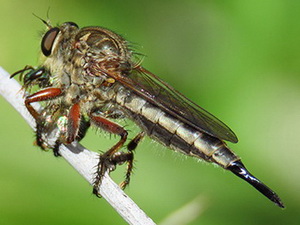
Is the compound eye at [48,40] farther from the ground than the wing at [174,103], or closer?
closer

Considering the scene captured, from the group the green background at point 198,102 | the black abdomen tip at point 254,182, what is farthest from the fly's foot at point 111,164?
the black abdomen tip at point 254,182

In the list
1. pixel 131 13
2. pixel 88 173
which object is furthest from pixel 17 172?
pixel 131 13

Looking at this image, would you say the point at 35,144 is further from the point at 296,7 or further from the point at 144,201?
the point at 296,7

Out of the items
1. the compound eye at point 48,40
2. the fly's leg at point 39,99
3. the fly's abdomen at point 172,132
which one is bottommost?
the fly's leg at point 39,99

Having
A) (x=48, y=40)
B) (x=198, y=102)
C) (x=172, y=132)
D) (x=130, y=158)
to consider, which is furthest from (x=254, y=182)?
(x=48, y=40)

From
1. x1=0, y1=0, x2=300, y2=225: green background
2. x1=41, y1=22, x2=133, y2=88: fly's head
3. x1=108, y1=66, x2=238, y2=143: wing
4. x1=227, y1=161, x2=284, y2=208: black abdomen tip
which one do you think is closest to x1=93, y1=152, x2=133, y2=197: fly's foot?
x1=0, y1=0, x2=300, y2=225: green background

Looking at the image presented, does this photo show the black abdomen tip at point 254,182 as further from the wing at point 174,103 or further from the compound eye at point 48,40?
the compound eye at point 48,40
